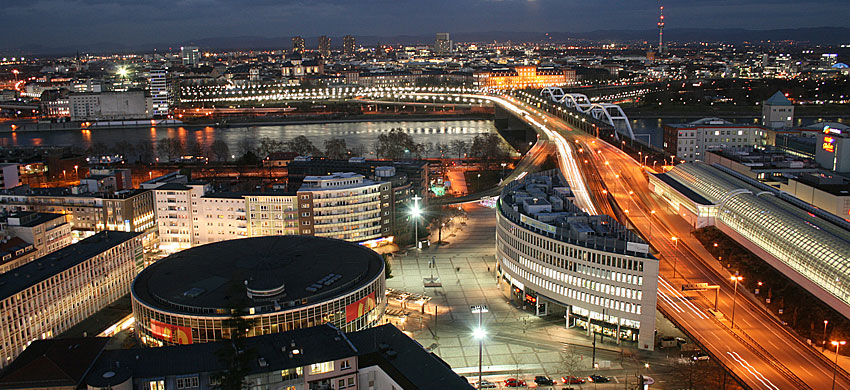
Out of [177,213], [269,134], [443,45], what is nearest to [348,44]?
[443,45]

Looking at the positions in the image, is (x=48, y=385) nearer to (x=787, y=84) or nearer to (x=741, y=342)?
(x=741, y=342)

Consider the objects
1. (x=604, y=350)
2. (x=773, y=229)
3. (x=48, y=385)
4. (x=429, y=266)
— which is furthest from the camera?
(x=429, y=266)

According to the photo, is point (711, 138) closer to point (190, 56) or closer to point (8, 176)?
point (8, 176)

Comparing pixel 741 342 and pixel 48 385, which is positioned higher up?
pixel 48 385

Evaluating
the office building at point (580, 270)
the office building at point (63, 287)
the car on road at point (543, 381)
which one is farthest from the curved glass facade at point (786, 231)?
the office building at point (63, 287)

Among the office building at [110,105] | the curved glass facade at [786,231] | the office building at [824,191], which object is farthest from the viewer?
the office building at [110,105]

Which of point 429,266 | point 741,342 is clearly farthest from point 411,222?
point 741,342

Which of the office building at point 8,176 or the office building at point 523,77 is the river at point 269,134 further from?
the office building at point 523,77
